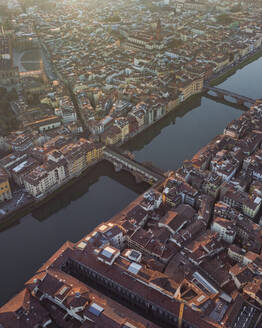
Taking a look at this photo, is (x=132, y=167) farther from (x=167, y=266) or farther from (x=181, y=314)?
(x=181, y=314)

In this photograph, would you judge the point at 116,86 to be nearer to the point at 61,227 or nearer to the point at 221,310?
the point at 61,227

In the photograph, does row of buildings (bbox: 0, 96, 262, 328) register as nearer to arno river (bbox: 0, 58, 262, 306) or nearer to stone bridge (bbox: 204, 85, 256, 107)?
arno river (bbox: 0, 58, 262, 306)

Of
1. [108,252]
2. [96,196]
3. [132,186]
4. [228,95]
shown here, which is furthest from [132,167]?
[228,95]

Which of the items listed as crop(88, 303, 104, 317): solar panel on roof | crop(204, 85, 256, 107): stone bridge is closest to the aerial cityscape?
crop(88, 303, 104, 317): solar panel on roof

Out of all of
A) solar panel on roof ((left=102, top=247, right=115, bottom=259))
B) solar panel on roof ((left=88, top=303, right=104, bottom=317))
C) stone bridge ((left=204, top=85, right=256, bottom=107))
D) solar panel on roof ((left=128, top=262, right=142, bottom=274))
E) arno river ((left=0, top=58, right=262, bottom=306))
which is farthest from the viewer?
stone bridge ((left=204, top=85, right=256, bottom=107))

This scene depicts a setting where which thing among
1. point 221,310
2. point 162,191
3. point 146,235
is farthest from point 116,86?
point 221,310

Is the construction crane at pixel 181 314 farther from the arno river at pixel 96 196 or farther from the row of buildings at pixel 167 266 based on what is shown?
the arno river at pixel 96 196
